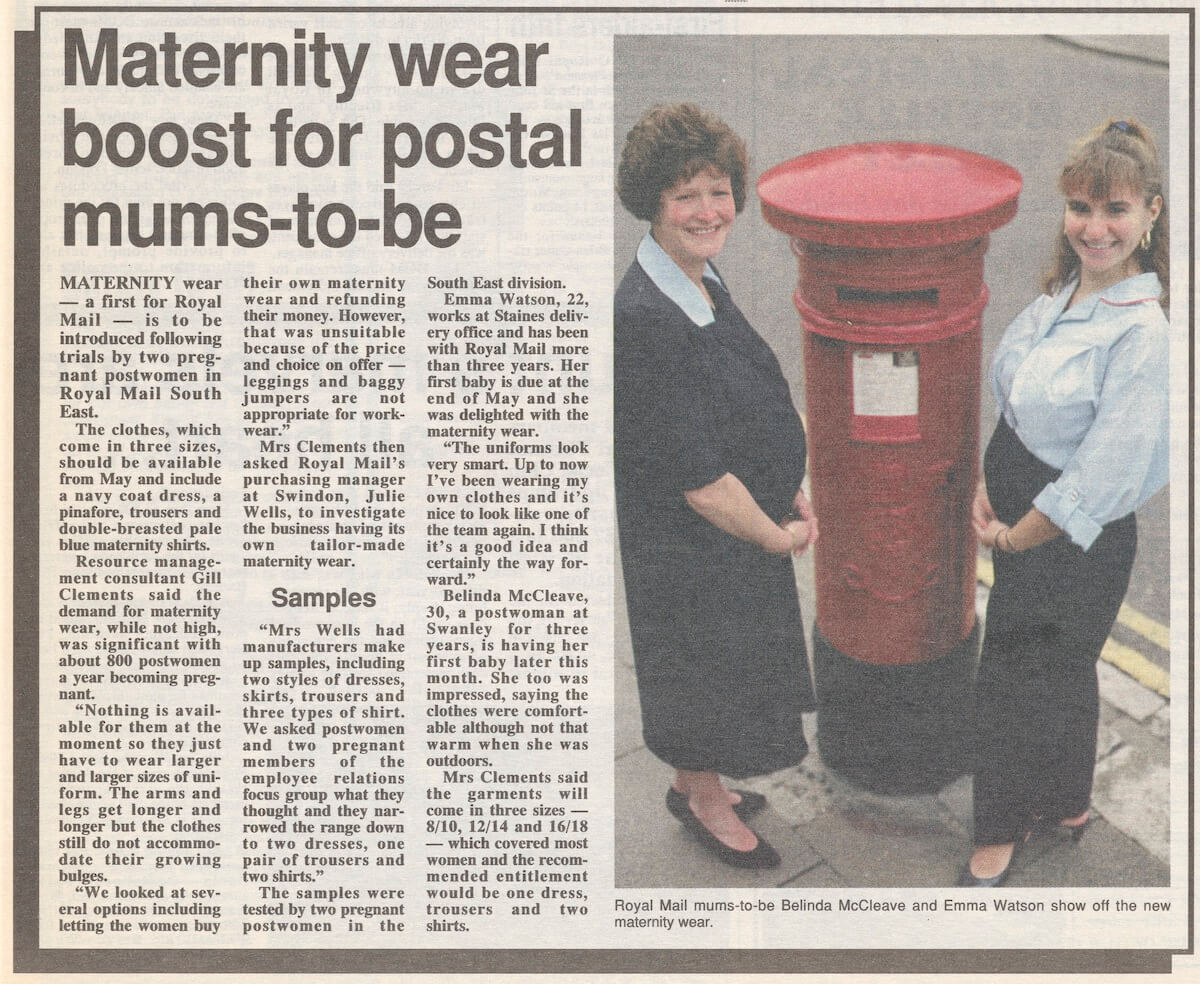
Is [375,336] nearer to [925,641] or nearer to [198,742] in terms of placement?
[198,742]

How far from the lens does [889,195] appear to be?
10.7ft

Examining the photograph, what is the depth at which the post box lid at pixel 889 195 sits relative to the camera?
3.16 m

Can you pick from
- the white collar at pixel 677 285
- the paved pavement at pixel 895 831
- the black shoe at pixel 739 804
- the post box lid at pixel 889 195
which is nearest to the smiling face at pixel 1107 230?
the post box lid at pixel 889 195

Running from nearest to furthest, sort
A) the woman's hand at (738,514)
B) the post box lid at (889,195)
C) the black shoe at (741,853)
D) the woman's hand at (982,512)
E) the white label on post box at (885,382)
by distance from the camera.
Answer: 1. the post box lid at (889,195)
2. the white label on post box at (885,382)
3. the woman's hand at (738,514)
4. the woman's hand at (982,512)
5. the black shoe at (741,853)

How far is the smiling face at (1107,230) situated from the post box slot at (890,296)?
0.45m

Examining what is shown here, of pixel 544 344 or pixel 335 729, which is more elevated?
pixel 544 344

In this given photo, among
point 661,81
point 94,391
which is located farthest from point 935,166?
point 94,391

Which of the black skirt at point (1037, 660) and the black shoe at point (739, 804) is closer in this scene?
the black skirt at point (1037, 660)

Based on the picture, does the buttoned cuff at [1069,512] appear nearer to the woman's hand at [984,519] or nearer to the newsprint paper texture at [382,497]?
the woman's hand at [984,519]

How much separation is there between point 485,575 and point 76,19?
2.01 m

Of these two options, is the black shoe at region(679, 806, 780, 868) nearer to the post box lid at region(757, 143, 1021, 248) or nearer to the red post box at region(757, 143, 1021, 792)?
the red post box at region(757, 143, 1021, 792)

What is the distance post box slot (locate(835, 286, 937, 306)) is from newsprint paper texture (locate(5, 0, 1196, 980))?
52 cm

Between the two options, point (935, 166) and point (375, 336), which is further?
point (375, 336)

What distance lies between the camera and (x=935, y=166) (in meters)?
3.38
